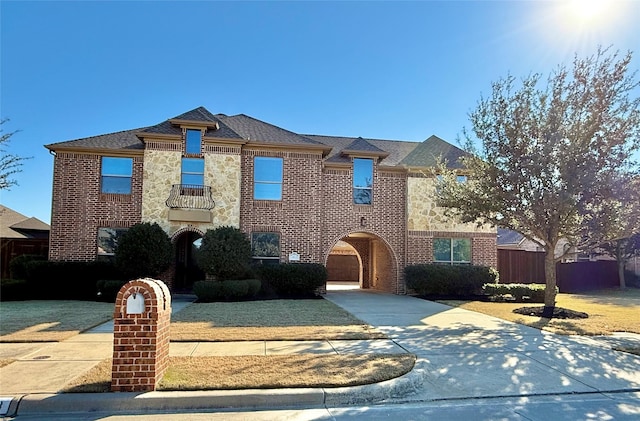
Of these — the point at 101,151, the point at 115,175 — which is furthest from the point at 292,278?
the point at 101,151

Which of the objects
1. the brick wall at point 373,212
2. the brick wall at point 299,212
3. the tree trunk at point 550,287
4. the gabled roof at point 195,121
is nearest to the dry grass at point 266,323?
the brick wall at point 299,212

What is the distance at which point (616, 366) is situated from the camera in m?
6.94

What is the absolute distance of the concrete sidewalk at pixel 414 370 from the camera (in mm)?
5000

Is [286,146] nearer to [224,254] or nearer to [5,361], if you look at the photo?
[224,254]

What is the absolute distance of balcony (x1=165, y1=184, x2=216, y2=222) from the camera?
55.2 feet

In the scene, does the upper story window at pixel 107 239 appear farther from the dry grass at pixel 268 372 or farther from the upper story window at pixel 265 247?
the dry grass at pixel 268 372

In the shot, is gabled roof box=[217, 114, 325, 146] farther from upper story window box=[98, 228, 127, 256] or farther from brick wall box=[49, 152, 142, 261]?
upper story window box=[98, 228, 127, 256]

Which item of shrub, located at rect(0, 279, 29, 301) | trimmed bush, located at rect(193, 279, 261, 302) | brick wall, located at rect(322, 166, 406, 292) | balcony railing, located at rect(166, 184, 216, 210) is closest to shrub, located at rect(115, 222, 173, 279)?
balcony railing, located at rect(166, 184, 216, 210)

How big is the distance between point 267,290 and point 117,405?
1173cm

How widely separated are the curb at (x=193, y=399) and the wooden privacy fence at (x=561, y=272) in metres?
19.3

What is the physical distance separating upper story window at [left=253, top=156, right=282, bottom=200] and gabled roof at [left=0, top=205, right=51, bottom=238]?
12.7m

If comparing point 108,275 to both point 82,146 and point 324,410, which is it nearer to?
point 82,146

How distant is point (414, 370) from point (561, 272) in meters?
22.2

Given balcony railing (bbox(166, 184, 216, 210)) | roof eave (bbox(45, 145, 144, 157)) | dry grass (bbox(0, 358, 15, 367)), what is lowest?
dry grass (bbox(0, 358, 15, 367))
